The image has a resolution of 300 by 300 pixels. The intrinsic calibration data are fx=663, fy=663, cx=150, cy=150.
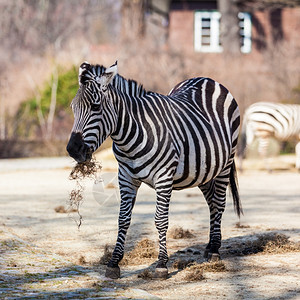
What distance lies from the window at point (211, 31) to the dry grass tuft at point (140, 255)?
24.9 m

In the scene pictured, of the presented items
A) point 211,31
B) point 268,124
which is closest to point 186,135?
point 268,124

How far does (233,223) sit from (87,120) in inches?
157

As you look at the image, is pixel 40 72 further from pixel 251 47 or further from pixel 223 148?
pixel 223 148

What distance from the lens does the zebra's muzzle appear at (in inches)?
220

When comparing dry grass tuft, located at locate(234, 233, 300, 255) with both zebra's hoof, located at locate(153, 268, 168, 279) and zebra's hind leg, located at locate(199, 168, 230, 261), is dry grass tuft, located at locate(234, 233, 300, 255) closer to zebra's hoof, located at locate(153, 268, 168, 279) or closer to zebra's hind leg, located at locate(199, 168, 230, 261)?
zebra's hind leg, located at locate(199, 168, 230, 261)

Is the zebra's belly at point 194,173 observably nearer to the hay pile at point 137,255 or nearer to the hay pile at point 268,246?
the hay pile at point 137,255

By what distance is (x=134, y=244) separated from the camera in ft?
24.9

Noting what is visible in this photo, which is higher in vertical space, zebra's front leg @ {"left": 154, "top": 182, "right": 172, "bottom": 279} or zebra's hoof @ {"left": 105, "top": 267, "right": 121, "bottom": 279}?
zebra's front leg @ {"left": 154, "top": 182, "right": 172, "bottom": 279}

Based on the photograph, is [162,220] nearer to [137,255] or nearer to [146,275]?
[146,275]

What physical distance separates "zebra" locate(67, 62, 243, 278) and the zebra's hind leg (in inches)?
0.7

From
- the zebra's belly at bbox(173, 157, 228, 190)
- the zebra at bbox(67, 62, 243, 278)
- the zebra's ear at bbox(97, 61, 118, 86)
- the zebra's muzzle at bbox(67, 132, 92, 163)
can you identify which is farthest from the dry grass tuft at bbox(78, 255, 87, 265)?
the zebra's ear at bbox(97, 61, 118, 86)

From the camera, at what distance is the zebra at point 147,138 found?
578 centimetres

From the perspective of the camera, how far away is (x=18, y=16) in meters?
50.5

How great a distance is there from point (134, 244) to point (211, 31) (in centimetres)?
2549
